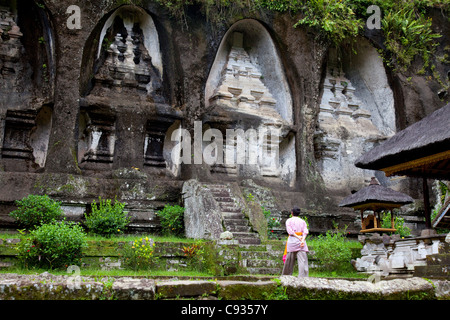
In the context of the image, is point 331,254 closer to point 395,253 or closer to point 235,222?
point 395,253

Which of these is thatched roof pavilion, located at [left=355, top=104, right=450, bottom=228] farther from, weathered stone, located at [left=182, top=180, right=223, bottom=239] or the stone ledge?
the stone ledge

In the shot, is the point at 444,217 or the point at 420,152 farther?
the point at 444,217

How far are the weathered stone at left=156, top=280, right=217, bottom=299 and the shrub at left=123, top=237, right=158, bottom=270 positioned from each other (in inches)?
148

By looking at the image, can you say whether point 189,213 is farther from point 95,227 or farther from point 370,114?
point 370,114

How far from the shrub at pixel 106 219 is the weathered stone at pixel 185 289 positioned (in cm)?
573

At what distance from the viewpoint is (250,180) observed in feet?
39.7

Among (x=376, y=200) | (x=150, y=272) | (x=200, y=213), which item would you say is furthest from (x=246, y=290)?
(x=376, y=200)

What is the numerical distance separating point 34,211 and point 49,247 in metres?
1.89

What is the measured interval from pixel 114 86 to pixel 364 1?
7593mm

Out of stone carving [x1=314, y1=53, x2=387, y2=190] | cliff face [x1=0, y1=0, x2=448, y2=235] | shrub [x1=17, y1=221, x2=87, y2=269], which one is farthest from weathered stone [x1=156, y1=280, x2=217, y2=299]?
stone carving [x1=314, y1=53, x2=387, y2=190]

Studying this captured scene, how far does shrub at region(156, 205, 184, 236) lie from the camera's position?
10258mm

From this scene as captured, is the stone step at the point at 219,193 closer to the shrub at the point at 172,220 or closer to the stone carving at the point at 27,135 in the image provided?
the shrub at the point at 172,220

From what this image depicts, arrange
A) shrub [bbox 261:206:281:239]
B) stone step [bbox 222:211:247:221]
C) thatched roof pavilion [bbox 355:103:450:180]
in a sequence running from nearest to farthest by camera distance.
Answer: thatched roof pavilion [bbox 355:103:450:180]
stone step [bbox 222:211:247:221]
shrub [bbox 261:206:281:239]

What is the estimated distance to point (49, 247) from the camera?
705 centimetres
